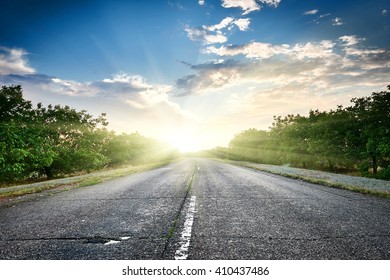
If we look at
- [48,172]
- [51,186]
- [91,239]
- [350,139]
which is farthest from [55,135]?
[350,139]

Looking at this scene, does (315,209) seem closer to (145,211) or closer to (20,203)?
(145,211)

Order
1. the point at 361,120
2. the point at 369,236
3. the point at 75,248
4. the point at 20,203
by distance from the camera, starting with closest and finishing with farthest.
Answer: the point at 75,248
the point at 369,236
the point at 20,203
the point at 361,120

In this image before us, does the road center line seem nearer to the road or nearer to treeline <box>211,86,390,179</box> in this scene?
the road

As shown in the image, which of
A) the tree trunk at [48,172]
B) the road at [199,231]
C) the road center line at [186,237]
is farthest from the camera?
the tree trunk at [48,172]

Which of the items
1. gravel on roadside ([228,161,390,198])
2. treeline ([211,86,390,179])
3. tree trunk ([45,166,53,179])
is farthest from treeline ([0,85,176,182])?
treeline ([211,86,390,179])

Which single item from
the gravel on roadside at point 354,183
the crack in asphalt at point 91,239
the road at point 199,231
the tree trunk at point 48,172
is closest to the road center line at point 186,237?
the road at point 199,231

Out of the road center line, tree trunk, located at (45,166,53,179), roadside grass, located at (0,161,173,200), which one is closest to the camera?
the road center line

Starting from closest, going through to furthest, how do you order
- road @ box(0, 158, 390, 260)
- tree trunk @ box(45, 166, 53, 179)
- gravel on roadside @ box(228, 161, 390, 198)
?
road @ box(0, 158, 390, 260), gravel on roadside @ box(228, 161, 390, 198), tree trunk @ box(45, 166, 53, 179)

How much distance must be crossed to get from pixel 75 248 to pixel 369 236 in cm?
432

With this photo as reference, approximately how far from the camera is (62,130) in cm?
2977

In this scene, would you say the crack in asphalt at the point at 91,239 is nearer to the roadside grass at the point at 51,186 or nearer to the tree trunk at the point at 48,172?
the roadside grass at the point at 51,186

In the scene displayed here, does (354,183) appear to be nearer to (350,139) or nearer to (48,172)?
(350,139)
